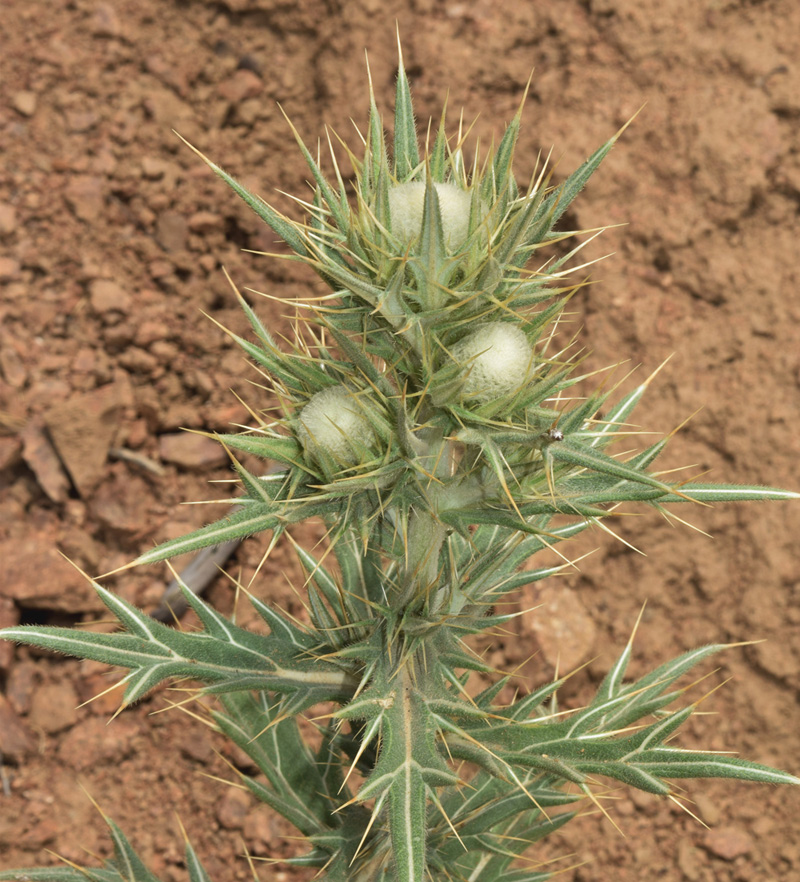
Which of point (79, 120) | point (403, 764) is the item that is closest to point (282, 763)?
point (403, 764)

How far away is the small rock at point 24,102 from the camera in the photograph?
15.2 ft

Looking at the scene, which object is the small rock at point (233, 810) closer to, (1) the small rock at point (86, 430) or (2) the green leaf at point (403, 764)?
(1) the small rock at point (86, 430)

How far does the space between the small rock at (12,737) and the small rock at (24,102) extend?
3.09 m

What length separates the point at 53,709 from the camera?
363 cm

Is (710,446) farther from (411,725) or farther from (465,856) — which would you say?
(411,725)

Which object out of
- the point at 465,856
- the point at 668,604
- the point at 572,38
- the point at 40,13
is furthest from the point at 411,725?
the point at 40,13

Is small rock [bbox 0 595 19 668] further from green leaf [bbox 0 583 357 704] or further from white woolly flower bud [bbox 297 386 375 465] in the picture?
white woolly flower bud [bbox 297 386 375 465]

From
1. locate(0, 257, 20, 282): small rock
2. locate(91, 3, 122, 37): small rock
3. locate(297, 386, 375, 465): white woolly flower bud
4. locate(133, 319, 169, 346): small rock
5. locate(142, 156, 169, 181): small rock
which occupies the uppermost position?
locate(297, 386, 375, 465): white woolly flower bud

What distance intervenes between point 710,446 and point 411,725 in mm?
2548

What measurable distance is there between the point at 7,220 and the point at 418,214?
3.55m

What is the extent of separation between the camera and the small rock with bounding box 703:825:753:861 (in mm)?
3482

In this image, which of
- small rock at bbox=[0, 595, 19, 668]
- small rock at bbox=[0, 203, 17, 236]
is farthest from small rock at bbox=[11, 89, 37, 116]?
small rock at bbox=[0, 595, 19, 668]

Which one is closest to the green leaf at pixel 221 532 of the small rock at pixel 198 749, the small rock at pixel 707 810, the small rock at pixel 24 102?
the small rock at pixel 198 749

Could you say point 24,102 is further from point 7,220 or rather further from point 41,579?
point 41,579
